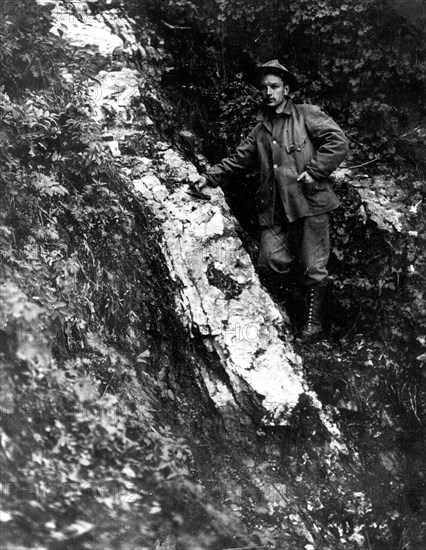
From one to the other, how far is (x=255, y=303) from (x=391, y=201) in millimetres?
1871

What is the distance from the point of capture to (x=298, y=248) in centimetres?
525

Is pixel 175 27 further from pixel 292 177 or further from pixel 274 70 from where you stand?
pixel 292 177

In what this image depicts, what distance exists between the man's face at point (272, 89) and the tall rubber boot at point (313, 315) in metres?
1.71

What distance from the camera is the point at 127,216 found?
5.10 m

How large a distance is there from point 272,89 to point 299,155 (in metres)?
0.63

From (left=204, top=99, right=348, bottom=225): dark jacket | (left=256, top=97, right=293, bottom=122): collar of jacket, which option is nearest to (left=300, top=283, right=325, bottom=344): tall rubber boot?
(left=204, top=99, right=348, bottom=225): dark jacket

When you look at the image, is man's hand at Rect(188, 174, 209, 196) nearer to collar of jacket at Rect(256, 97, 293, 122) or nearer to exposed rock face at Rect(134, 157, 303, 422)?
exposed rock face at Rect(134, 157, 303, 422)

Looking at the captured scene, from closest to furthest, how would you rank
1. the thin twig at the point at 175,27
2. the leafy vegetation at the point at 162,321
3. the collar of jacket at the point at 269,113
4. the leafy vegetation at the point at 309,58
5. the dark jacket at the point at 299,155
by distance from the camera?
the leafy vegetation at the point at 162,321 < the dark jacket at the point at 299,155 < the collar of jacket at the point at 269,113 < the leafy vegetation at the point at 309,58 < the thin twig at the point at 175,27

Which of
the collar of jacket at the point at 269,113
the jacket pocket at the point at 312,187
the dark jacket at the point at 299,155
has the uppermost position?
the collar of jacket at the point at 269,113

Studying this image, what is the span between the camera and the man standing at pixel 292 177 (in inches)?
197

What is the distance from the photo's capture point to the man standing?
4996 mm

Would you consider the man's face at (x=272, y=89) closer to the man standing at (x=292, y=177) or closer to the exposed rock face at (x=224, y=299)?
the man standing at (x=292, y=177)

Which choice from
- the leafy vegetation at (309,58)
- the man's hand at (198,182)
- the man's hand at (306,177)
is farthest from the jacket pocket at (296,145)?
the leafy vegetation at (309,58)

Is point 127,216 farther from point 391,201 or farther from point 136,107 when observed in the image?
point 391,201
